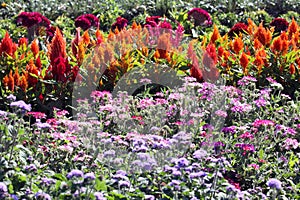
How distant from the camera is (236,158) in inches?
173

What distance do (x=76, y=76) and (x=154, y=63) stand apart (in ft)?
2.28

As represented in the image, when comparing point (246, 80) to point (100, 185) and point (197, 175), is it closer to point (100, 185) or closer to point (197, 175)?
point (197, 175)

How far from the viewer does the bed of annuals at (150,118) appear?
11.5ft

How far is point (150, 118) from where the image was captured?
4.68 m

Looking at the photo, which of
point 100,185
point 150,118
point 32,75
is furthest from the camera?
point 32,75

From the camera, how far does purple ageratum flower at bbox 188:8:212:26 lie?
7504 mm

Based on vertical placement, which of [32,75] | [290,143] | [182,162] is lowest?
[290,143]

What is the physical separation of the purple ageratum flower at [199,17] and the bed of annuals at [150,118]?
0.91 meters

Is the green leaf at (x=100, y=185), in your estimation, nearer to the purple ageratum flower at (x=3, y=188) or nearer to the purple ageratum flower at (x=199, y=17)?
the purple ageratum flower at (x=3, y=188)

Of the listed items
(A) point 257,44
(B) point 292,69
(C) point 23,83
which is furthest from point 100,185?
(A) point 257,44

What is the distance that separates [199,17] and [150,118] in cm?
319

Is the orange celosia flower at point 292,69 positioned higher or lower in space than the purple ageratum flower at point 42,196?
lower

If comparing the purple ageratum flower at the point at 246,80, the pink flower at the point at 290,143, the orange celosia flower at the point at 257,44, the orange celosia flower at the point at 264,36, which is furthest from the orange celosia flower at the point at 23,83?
the orange celosia flower at the point at 264,36

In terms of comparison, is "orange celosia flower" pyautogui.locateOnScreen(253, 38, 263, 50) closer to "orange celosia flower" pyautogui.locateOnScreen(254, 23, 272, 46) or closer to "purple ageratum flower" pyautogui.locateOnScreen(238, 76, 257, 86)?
"orange celosia flower" pyautogui.locateOnScreen(254, 23, 272, 46)
